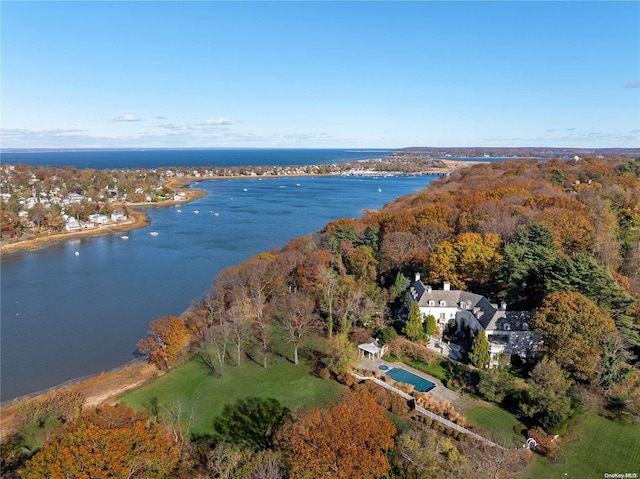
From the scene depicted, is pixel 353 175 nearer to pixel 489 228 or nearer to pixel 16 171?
pixel 16 171

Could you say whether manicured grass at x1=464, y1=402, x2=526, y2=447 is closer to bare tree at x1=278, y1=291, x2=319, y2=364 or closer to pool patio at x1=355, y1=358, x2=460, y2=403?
pool patio at x1=355, y1=358, x2=460, y2=403

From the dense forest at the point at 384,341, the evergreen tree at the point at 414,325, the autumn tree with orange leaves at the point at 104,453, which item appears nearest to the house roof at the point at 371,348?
the dense forest at the point at 384,341

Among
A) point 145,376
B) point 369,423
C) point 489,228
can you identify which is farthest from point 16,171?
point 369,423

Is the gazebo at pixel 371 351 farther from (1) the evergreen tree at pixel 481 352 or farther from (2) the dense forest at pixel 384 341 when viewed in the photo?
(1) the evergreen tree at pixel 481 352

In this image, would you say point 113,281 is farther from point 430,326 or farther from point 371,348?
point 430,326

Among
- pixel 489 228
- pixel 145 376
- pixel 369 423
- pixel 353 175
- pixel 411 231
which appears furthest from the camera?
pixel 353 175
